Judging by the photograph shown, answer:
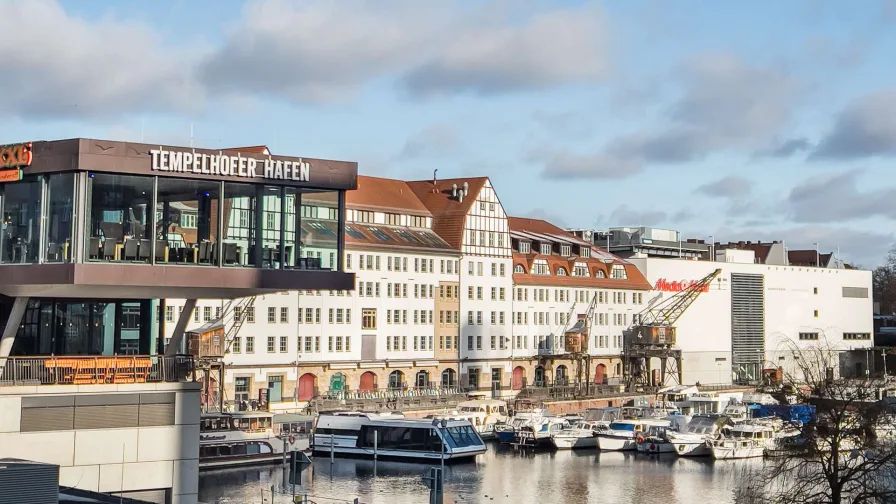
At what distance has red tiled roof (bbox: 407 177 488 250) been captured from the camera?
353ft

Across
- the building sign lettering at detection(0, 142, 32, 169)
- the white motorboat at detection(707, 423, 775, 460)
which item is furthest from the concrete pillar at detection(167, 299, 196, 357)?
the white motorboat at detection(707, 423, 775, 460)

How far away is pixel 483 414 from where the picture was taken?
3748 inches

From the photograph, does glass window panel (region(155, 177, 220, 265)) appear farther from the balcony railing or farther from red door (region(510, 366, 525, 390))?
red door (region(510, 366, 525, 390))

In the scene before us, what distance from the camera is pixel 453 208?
358 feet

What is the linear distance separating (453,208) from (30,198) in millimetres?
71246

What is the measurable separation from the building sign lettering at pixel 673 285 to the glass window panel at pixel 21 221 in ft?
315

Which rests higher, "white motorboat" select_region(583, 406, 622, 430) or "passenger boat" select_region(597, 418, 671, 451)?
"white motorboat" select_region(583, 406, 622, 430)

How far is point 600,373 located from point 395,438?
47.3 m

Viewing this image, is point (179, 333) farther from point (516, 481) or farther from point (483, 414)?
point (483, 414)

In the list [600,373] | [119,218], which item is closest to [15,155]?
[119,218]

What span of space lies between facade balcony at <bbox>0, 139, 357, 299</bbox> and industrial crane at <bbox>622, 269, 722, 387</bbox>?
83490mm

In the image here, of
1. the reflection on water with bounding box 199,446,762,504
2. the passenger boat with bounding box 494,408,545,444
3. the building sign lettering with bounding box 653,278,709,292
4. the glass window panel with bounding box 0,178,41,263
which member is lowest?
the reflection on water with bounding box 199,446,762,504

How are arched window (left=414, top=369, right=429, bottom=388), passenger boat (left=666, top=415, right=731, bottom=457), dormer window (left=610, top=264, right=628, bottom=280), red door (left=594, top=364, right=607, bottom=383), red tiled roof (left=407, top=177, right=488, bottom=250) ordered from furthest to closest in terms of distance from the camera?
dormer window (left=610, top=264, right=628, bottom=280) → red door (left=594, top=364, right=607, bottom=383) → red tiled roof (left=407, top=177, right=488, bottom=250) → arched window (left=414, top=369, right=429, bottom=388) → passenger boat (left=666, top=415, right=731, bottom=457)

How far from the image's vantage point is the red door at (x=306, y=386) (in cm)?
9262
